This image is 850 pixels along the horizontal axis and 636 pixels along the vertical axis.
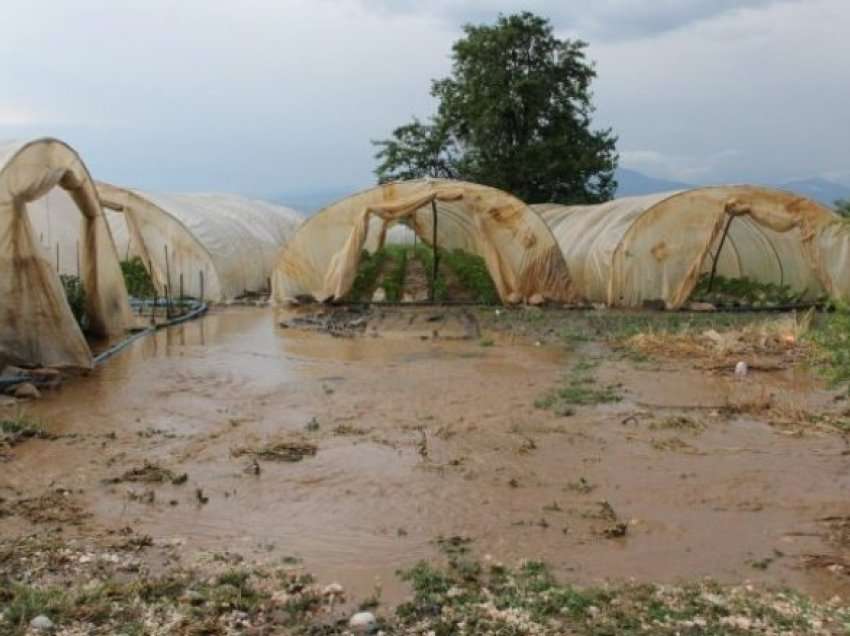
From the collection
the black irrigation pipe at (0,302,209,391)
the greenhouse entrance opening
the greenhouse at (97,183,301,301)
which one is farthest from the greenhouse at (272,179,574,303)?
the black irrigation pipe at (0,302,209,391)

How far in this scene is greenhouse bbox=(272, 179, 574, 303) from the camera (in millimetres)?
19688

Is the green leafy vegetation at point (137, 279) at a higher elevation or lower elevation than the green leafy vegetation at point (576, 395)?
higher

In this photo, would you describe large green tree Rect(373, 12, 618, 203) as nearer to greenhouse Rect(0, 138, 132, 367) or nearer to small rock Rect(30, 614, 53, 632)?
greenhouse Rect(0, 138, 132, 367)

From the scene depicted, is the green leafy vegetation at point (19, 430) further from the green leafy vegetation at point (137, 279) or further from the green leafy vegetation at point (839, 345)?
the green leafy vegetation at point (137, 279)

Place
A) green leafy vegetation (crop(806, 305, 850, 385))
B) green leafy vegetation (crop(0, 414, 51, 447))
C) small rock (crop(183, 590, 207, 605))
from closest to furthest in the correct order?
small rock (crop(183, 590, 207, 605)), green leafy vegetation (crop(806, 305, 850, 385)), green leafy vegetation (crop(0, 414, 51, 447))

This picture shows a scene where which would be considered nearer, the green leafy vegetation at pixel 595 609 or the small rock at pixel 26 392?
the green leafy vegetation at pixel 595 609

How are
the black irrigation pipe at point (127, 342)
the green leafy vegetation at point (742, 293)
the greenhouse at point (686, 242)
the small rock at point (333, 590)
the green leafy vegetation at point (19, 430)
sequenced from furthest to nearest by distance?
1. the green leafy vegetation at point (742, 293)
2. the greenhouse at point (686, 242)
3. the black irrigation pipe at point (127, 342)
4. the green leafy vegetation at point (19, 430)
5. the small rock at point (333, 590)

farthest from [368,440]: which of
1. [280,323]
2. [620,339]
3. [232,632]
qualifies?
[280,323]

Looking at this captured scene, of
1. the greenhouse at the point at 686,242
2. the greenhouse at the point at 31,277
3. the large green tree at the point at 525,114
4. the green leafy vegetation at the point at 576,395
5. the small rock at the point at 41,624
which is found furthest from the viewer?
the large green tree at the point at 525,114

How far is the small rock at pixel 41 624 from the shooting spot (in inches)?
167

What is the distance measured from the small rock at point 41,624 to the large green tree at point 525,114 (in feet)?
87.5

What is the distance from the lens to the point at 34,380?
394 inches

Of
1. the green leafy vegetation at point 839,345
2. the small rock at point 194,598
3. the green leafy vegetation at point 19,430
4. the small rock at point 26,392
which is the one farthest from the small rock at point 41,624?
the small rock at point 26,392

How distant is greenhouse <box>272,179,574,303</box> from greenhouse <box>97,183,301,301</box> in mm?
1580
